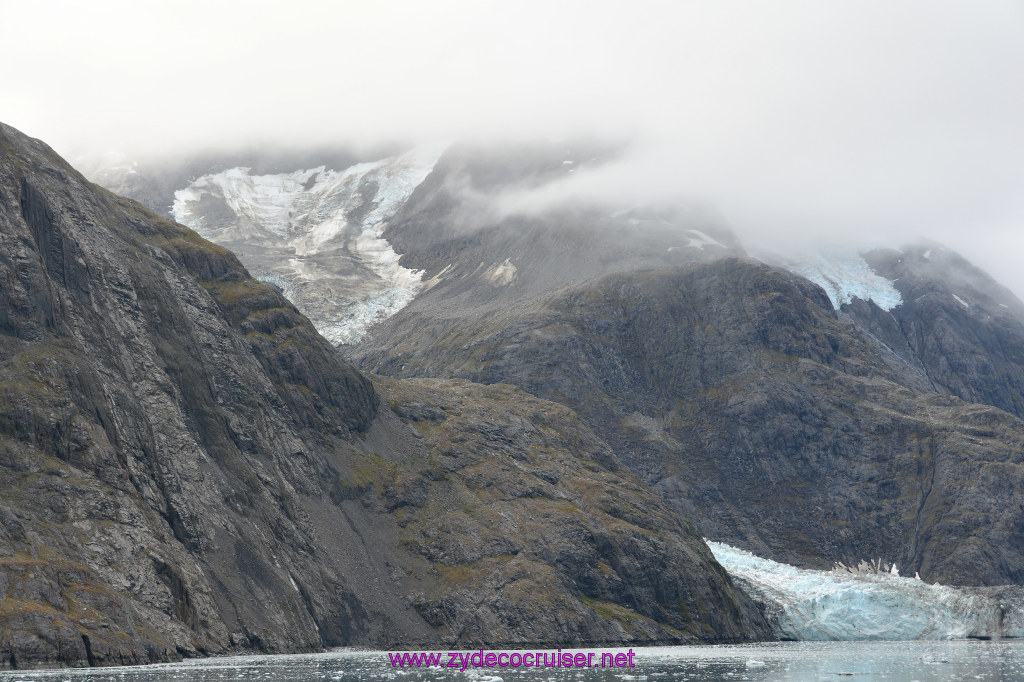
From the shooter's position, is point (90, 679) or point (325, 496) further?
point (325, 496)

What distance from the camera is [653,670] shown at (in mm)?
128500

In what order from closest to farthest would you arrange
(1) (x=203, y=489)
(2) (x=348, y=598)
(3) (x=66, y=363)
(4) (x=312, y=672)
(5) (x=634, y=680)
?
(5) (x=634, y=680), (4) (x=312, y=672), (3) (x=66, y=363), (1) (x=203, y=489), (2) (x=348, y=598)

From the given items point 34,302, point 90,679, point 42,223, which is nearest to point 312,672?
point 90,679

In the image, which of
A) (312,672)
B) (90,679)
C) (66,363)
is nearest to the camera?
(90,679)

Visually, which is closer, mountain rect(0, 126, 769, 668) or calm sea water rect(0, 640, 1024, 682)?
calm sea water rect(0, 640, 1024, 682)

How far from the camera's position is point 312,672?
4643 inches

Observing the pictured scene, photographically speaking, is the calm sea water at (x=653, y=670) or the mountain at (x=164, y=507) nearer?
the calm sea water at (x=653, y=670)

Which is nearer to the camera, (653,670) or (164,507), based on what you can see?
(653,670)

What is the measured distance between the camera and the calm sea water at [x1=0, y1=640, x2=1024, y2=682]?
4240 inches

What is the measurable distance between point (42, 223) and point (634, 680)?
379 ft

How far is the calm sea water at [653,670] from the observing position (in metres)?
A: 108

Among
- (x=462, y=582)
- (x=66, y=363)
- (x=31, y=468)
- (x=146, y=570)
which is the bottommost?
(x=462, y=582)

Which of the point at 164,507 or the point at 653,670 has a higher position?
the point at 164,507

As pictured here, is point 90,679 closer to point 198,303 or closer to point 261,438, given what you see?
point 261,438
